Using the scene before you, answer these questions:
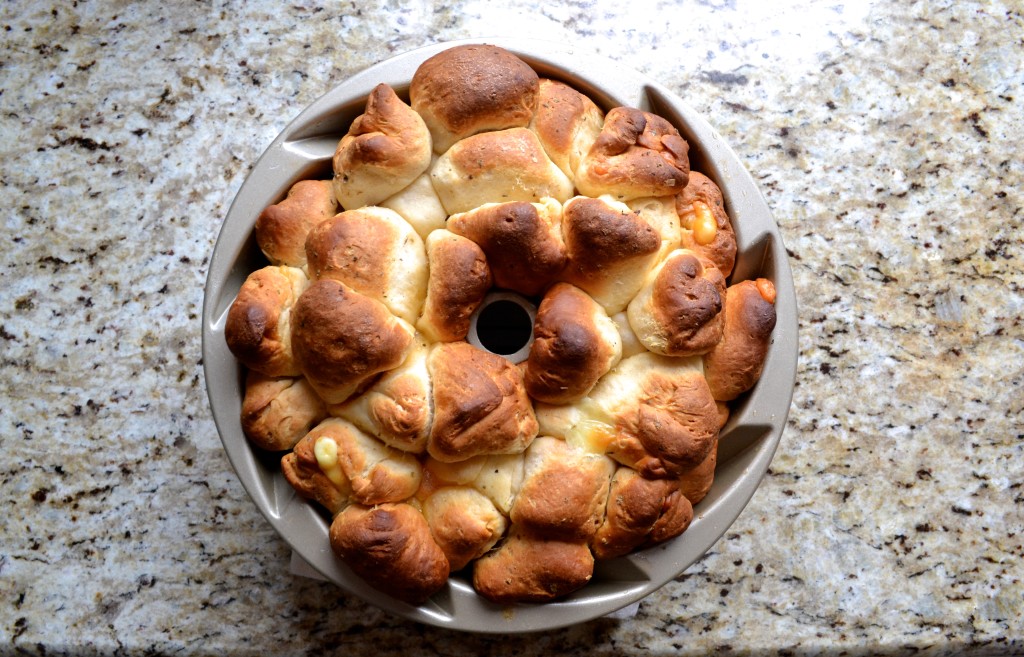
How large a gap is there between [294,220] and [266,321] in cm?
13

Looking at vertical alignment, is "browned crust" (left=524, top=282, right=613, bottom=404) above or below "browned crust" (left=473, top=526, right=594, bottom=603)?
above

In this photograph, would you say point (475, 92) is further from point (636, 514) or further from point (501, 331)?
point (636, 514)

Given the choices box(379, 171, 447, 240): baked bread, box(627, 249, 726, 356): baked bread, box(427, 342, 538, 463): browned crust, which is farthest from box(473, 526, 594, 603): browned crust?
box(379, 171, 447, 240): baked bread

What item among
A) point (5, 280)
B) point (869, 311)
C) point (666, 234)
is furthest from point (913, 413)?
point (5, 280)

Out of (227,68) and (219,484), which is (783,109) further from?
(219,484)

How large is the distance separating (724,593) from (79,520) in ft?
3.36

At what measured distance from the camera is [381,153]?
0.93m

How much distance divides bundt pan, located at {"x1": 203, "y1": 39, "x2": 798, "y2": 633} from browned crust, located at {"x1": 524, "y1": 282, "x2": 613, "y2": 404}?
0.22 m

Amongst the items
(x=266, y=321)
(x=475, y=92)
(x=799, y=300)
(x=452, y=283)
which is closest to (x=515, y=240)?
(x=452, y=283)

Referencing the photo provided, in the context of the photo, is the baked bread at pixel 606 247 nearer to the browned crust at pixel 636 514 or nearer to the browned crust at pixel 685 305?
the browned crust at pixel 685 305

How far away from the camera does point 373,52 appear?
139 centimetres

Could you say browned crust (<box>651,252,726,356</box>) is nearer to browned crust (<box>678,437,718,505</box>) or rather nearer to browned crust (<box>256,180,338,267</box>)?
browned crust (<box>678,437,718,505</box>)

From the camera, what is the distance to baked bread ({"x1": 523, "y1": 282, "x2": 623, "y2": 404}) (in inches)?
35.6

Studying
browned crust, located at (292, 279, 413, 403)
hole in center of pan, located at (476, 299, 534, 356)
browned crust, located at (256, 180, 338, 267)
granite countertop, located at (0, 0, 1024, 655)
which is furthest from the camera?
granite countertop, located at (0, 0, 1024, 655)
